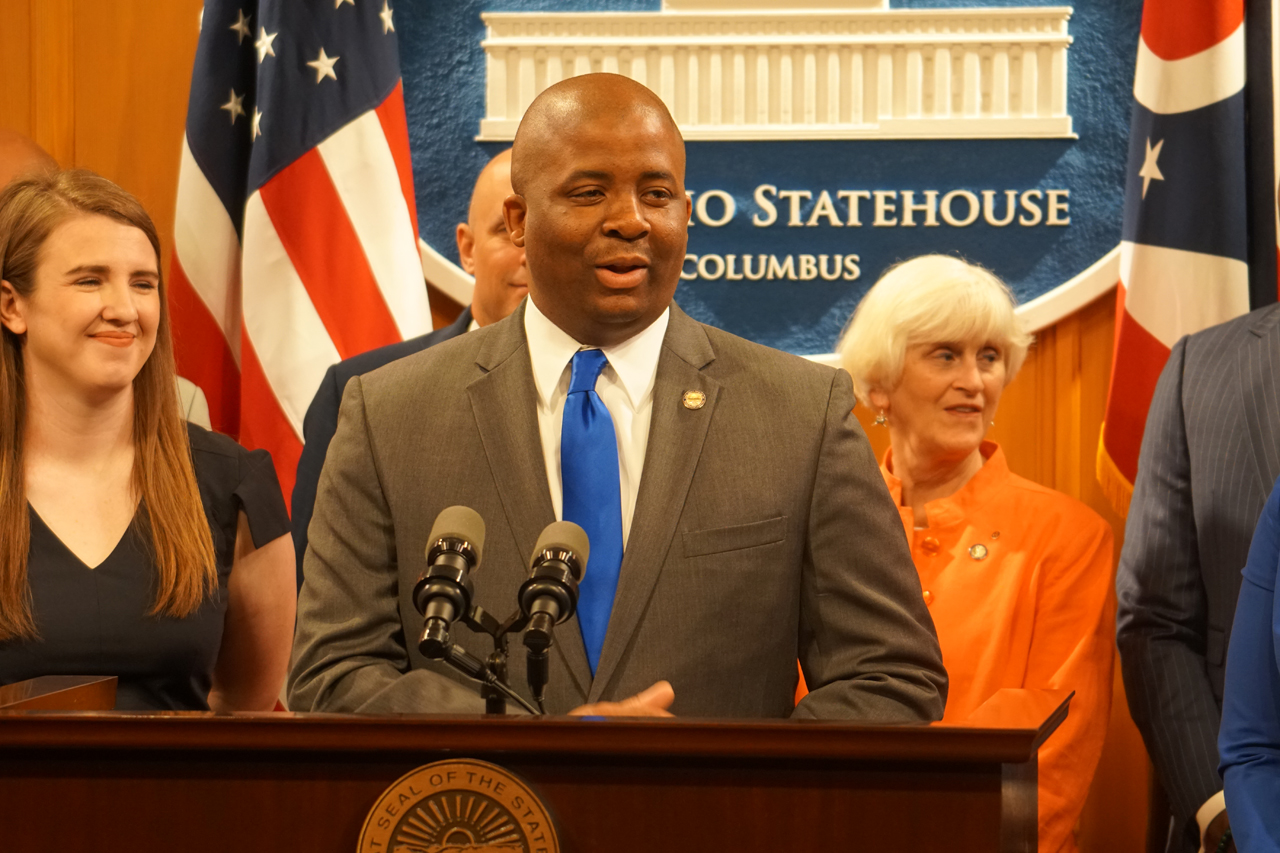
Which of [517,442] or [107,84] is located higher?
[107,84]

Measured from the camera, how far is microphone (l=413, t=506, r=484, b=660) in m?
1.25

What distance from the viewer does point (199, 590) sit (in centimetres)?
230

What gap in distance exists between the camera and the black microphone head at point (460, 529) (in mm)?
1340

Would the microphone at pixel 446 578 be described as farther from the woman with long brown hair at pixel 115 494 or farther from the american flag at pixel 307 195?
the american flag at pixel 307 195

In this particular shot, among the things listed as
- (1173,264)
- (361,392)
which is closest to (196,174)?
(361,392)

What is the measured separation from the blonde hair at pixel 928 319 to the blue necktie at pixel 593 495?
1.22 metres

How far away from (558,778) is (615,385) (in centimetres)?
67

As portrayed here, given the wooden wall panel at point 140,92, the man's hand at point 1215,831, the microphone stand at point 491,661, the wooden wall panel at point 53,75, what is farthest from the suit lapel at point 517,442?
the wooden wall panel at point 53,75

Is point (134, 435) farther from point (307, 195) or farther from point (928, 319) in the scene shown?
point (928, 319)

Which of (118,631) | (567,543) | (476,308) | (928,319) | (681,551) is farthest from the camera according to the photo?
(476,308)

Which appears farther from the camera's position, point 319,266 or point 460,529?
point 319,266

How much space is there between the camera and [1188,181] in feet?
10.3

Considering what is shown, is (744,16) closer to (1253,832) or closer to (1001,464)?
(1001,464)

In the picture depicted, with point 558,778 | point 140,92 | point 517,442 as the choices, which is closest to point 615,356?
point 517,442
